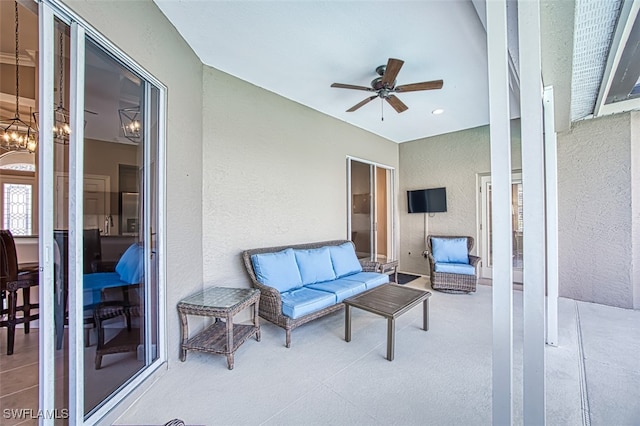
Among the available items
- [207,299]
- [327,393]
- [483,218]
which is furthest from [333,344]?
[483,218]

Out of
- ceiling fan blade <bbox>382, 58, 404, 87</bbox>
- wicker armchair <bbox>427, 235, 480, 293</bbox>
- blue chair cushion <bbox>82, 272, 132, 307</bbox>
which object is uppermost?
ceiling fan blade <bbox>382, 58, 404, 87</bbox>

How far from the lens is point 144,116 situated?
2.25 meters

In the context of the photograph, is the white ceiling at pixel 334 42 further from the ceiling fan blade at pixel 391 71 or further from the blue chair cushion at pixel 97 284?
the blue chair cushion at pixel 97 284

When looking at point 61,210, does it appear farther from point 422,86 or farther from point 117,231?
point 422,86

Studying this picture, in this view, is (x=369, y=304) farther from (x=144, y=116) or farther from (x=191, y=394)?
(x=144, y=116)

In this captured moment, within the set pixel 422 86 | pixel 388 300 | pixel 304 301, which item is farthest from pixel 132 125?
pixel 388 300

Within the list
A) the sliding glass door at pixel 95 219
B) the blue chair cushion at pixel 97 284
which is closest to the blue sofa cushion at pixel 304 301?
the sliding glass door at pixel 95 219

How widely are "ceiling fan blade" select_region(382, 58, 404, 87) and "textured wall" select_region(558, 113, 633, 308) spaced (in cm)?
342

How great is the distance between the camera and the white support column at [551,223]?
8.74 ft

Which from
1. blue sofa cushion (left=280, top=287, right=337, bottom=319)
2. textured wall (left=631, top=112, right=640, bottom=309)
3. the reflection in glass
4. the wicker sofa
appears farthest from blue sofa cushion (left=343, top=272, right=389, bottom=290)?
textured wall (left=631, top=112, right=640, bottom=309)

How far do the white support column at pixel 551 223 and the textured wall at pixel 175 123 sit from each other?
3482 millimetres

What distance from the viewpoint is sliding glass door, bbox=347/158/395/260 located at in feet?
16.9

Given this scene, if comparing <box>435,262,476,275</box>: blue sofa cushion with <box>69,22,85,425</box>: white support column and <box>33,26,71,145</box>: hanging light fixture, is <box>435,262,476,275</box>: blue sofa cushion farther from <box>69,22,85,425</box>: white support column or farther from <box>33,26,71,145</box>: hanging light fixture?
<box>33,26,71,145</box>: hanging light fixture

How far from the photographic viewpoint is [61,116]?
4.97ft
